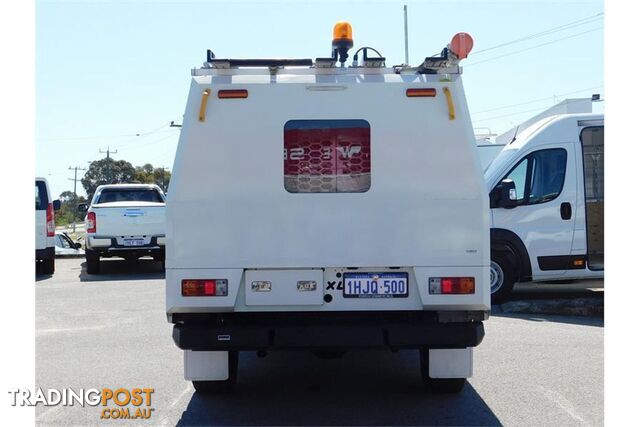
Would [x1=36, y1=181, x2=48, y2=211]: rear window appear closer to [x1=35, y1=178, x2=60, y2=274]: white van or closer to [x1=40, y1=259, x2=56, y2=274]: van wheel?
[x1=35, y1=178, x2=60, y2=274]: white van

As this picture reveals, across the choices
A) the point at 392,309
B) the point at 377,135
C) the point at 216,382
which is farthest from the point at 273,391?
the point at 377,135

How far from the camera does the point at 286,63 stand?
557cm

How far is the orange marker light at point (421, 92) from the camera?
5.32 m

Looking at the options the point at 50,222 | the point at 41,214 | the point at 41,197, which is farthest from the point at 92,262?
the point at 41,197

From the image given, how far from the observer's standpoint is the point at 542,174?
1081cm

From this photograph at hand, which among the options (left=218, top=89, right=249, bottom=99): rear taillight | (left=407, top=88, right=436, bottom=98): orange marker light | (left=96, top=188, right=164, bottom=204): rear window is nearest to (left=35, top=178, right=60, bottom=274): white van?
(left=96, top=188, right=164, bottom=204): rear window

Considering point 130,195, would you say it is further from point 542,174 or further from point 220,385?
point 220,385

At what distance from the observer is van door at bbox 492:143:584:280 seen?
1074 centimetres

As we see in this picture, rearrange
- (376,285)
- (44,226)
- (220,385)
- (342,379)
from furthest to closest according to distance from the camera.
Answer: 1. (44,226)
2. (342,379)
3. (220,385)
4. (376,285)

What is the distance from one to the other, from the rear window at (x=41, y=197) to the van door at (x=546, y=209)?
390 inches

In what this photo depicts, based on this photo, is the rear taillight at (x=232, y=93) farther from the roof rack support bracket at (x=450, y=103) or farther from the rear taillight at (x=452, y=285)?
the rear taillight at (x=452, y=285)

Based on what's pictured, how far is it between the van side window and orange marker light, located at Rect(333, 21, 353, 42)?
533 cm

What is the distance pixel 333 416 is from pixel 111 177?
87641mm

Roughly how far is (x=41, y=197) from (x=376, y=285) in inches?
496
